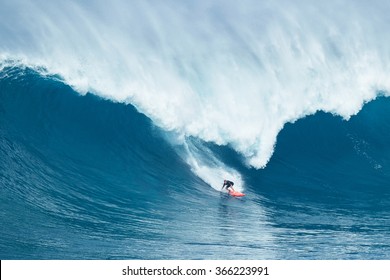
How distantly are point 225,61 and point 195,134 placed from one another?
12.3 ft

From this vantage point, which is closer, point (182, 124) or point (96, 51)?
point (182, 124)

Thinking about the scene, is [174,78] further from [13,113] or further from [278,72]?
[13,113]

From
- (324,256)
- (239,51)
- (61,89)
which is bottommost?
(324,256)

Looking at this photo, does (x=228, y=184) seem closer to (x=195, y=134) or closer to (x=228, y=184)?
(x=228, y=184)

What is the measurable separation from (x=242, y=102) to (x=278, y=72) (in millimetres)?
1882

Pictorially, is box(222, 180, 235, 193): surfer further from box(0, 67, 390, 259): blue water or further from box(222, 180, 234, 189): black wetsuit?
box(0, 67, 390, 259): blue water

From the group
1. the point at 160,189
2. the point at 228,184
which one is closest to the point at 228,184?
the point at 228,184

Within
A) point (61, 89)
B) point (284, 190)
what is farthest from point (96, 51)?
point (284, 190)

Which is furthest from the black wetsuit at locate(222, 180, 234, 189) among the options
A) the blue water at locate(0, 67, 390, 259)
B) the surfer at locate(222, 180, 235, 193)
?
the blue water at locate(0, 67, 390, 259)

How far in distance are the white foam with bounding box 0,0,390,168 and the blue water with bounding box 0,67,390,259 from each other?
0.60 meters

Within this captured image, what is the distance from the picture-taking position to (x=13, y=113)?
17.2 metres

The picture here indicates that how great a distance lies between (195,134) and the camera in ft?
59.8

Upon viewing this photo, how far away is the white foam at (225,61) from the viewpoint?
62.4 feet

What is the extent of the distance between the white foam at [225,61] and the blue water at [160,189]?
0.60m
